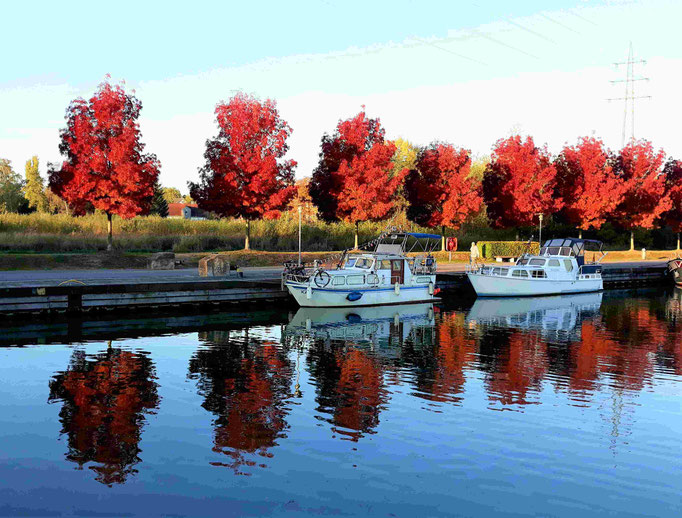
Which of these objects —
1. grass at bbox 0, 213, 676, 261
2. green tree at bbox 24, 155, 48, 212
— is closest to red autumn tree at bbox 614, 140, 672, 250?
grass at bbox 0, 213, 676, 261

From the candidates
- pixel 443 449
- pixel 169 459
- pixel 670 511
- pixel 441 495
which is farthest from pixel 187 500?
pixel 670 511

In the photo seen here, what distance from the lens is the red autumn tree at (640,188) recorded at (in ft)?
249

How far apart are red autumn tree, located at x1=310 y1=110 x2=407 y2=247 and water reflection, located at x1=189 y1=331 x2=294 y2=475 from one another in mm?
28460

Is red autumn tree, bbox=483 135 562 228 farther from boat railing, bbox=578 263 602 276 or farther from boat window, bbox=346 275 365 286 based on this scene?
boat window, bbox=346 275 365 286

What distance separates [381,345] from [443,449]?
1280cm

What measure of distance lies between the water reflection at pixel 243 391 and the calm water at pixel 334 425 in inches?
2.8

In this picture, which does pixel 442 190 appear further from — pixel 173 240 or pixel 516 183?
pixel 173 240

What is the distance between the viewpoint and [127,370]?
68.8 feet

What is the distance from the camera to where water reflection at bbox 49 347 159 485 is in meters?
13.1

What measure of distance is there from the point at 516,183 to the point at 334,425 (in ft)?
175

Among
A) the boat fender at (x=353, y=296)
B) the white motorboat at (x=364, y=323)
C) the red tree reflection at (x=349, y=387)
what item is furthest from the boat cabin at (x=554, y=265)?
the red tree reflection at (x=349, y=387)

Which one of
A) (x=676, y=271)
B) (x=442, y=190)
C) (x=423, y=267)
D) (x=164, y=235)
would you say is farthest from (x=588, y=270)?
(x=164, y=235)

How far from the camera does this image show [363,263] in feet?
125

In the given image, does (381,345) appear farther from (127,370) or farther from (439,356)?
(127,370)
